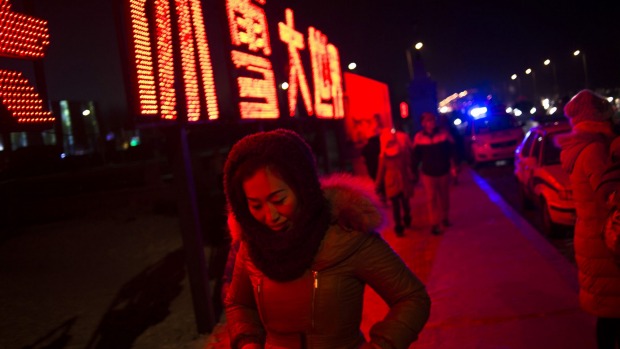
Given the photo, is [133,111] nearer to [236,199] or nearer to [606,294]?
[236,199]

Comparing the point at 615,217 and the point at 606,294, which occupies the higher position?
the point at 615,217

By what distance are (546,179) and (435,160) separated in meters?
1.86

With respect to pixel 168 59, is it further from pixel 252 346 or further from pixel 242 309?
pixel 252 346

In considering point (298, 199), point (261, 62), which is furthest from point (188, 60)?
point (298, 199)

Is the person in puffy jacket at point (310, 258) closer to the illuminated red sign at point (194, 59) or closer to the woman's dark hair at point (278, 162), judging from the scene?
the woman's dark hair at point (278, 162)

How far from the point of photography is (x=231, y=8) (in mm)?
6395

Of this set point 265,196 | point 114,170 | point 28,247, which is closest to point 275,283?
point 265,196

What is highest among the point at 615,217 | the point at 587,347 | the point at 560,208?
the point at 615,217

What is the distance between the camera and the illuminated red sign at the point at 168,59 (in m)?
4.20

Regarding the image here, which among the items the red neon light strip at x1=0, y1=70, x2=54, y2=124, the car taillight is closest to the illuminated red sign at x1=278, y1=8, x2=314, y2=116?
the car taillight

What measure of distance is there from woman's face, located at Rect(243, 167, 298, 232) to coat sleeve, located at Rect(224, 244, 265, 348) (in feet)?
0.94

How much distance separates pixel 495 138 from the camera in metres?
20.5

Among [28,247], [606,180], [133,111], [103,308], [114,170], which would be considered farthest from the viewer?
[114,170]

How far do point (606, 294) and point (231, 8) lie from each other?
16.1 ft
